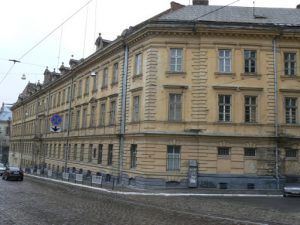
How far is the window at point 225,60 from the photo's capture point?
30.9 m

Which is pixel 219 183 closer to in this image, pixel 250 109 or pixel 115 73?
pixel 250 109

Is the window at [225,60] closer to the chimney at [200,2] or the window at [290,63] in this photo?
the window at [290,63]

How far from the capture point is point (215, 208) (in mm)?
18641

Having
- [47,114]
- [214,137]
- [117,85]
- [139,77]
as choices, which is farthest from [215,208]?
[47,114]

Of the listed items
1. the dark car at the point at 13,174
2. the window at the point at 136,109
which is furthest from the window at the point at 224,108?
the dark car at the point at 13,174

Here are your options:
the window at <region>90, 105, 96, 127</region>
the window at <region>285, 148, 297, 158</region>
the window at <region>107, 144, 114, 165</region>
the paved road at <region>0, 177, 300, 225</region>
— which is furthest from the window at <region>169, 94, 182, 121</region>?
the window at <region>90, 105, 96, 127</region>

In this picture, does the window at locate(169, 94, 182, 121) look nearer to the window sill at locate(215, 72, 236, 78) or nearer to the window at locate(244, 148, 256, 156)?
the window sill at locate(215, 72, 236, 78)

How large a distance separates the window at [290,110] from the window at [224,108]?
4450 mm

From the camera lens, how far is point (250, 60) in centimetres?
3102

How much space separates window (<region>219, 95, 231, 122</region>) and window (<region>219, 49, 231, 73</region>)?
2.12 meters

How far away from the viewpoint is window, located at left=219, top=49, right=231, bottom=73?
30.9 m

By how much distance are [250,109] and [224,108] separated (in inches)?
77.3

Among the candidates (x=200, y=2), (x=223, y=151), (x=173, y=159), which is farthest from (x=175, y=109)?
(x=200, y=2)

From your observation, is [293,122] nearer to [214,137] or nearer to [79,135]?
[214,137]
